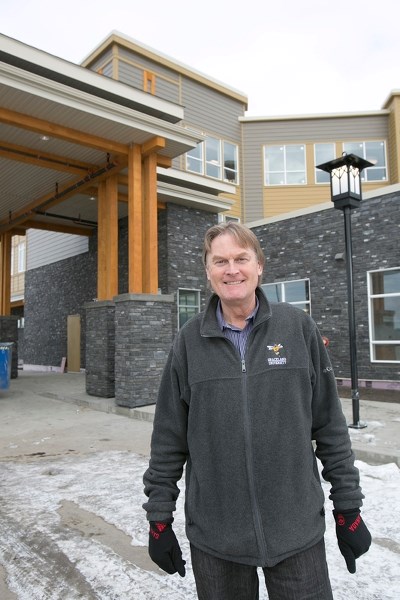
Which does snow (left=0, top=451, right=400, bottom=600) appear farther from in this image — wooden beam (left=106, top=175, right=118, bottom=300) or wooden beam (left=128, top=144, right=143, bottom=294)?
wooden beam (left=106, top=175, right=118, bottom=300)

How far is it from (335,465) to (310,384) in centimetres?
37

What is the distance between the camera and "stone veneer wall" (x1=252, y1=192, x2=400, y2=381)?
11.5 meters

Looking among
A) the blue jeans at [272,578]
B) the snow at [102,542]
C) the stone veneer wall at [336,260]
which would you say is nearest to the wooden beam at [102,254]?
the stone veneer wall at [336,260]

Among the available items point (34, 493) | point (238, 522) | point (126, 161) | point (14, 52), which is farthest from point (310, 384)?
point (126, 161)

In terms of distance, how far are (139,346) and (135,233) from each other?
2.48m

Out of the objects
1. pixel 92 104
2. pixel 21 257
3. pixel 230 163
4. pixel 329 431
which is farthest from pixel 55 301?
pixel 329 431

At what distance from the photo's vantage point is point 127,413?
30.6 ft

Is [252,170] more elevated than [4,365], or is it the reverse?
[252,170]

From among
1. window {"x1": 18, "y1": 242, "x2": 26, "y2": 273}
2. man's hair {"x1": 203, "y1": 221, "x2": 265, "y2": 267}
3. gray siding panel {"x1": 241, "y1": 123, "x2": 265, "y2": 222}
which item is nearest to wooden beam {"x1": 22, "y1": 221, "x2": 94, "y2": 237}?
gray siding panel {"x1": 241, "y1": 123, "x2": 265, "y2": 222}

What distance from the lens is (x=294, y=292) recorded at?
1387cm

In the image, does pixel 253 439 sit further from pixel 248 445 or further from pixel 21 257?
pixel 21 257

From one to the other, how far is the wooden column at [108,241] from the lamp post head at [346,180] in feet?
18.7

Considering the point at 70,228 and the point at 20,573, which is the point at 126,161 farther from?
the point at 20,573

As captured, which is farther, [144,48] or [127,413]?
[144,48]
